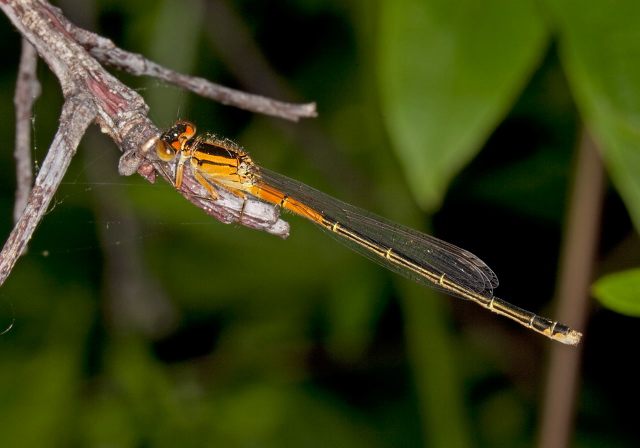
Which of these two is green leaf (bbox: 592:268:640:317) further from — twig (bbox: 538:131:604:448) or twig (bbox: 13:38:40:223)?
twig (bbox: 13:38:40:223)

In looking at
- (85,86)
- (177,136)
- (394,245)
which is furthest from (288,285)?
(85,86)

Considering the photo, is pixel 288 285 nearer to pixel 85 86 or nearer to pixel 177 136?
pixel 177 136

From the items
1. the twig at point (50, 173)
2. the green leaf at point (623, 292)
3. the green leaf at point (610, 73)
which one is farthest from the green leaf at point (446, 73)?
the twig at point (50, 173)

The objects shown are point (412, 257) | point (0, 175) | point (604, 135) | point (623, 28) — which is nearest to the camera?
point (604, 135)

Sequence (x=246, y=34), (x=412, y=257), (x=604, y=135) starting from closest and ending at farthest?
1. (x=604, y=135)
2. (x=412, y=257)
3. (x=246, y=34)

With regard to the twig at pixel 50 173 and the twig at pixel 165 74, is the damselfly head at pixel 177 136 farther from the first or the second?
the twig at pixel 50 173

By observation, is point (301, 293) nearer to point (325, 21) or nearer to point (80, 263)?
point (80, 263)

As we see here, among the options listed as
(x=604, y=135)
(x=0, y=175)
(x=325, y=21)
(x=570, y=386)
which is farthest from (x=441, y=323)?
(x=0, y=175)
